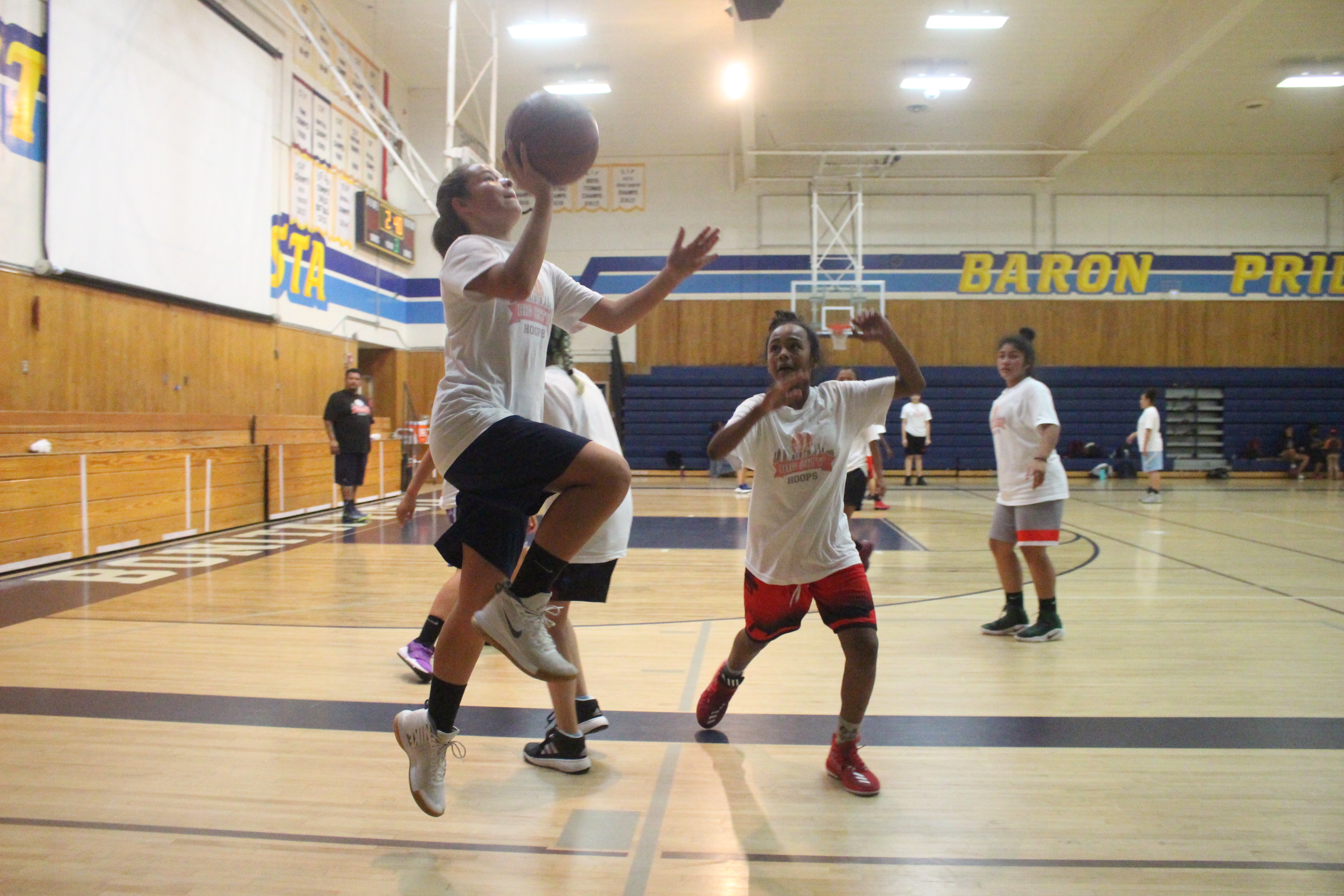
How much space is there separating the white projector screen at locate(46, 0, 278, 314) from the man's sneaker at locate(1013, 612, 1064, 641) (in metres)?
7.96

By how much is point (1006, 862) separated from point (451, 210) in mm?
1877

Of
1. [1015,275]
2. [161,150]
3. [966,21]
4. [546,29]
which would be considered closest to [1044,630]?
[161,150]

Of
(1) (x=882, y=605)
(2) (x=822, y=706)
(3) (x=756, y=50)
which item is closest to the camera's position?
(2) (x=822, y=706)

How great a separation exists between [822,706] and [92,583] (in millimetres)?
4518

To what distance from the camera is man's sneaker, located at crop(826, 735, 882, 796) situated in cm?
209

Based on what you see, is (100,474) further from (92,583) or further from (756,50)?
(756,50)

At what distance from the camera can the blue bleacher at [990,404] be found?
1579 cm

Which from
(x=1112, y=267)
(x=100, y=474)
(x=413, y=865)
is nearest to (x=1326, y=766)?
(x=413, y=865)

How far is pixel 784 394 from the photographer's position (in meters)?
2.08

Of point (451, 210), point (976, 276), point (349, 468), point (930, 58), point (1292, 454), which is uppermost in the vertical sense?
point (930, 58)

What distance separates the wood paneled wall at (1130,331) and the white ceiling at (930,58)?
275 cm

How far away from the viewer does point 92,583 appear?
5.03 m

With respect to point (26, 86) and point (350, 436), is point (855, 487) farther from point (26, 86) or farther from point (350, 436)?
point (26, 86)

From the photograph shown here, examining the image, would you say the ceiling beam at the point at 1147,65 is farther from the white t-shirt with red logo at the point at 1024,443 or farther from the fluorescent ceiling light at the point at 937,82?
the white t-shirt with red logo at the point at 1024,443
